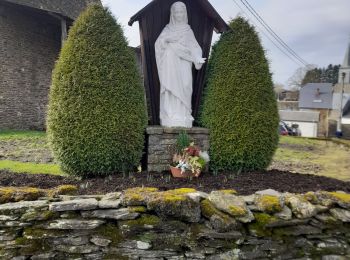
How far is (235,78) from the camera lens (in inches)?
191

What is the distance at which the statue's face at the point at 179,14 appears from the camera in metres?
4.96

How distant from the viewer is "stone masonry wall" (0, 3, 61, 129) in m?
12.1

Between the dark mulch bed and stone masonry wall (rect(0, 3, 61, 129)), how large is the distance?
8.96m

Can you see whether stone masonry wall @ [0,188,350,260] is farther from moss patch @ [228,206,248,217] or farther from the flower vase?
the flower vase

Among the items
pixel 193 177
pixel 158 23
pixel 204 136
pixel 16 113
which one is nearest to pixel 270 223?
pixel 193 177

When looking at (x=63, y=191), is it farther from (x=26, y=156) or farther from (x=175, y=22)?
(x=26, y=156)

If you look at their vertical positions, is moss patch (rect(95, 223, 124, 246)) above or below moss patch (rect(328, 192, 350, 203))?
below

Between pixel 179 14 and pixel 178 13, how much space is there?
2 centimetres

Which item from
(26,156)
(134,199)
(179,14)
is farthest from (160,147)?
(26,156)

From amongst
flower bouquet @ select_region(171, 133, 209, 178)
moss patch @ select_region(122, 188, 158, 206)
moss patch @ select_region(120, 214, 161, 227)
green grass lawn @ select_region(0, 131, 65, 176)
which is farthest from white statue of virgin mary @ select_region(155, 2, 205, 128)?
moss patch @ select_region(120, 214, 161, 227)

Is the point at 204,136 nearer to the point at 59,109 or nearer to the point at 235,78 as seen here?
the point at 235,78

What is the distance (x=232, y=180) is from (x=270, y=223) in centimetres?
133

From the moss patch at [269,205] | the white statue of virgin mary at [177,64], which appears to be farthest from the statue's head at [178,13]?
the moss patch at [269,205]

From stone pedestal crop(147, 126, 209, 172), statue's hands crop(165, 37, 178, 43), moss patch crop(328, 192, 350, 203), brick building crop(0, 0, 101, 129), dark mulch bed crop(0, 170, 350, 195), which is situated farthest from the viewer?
brick building crop(0, 0, 101, 129)
